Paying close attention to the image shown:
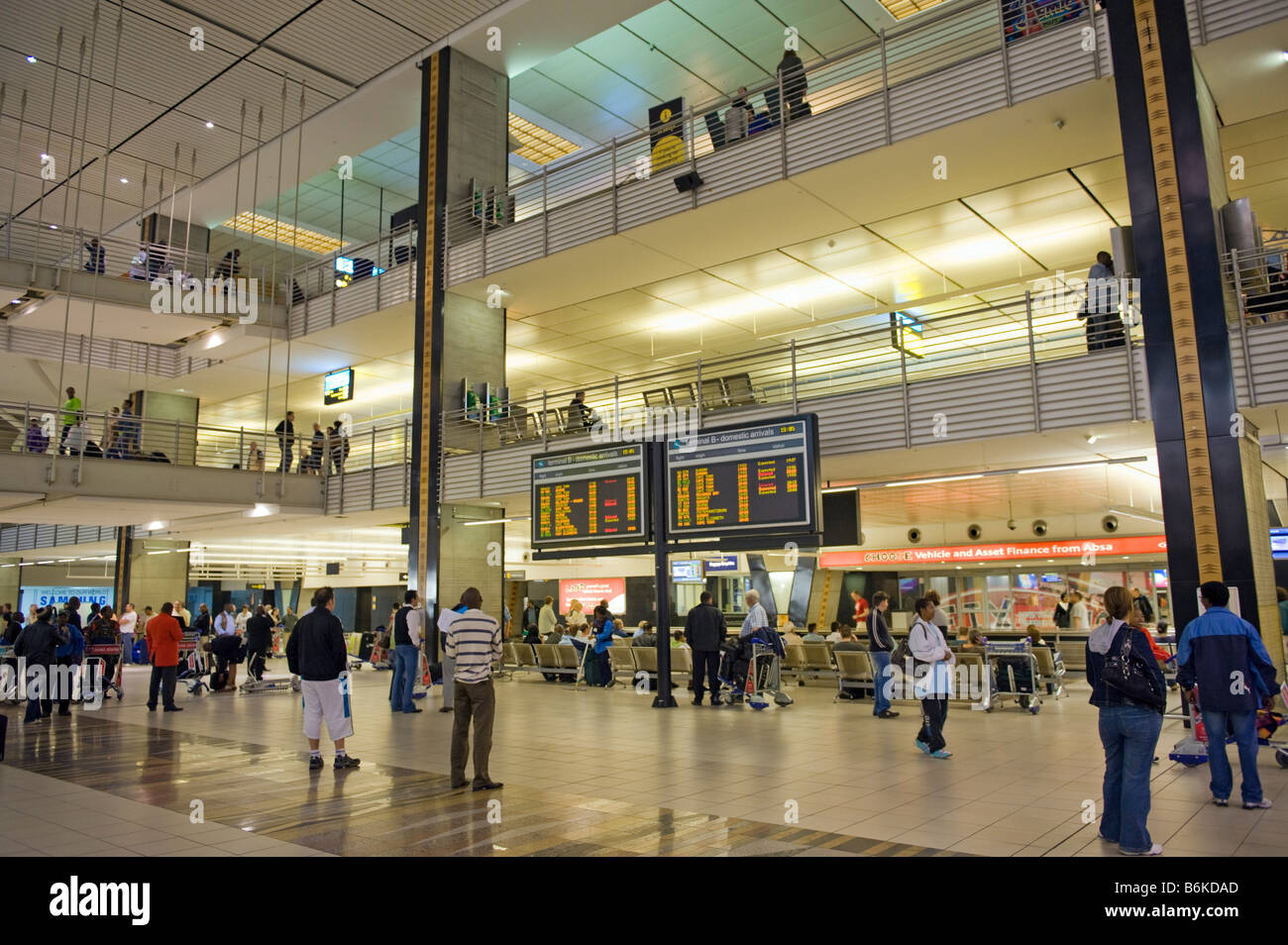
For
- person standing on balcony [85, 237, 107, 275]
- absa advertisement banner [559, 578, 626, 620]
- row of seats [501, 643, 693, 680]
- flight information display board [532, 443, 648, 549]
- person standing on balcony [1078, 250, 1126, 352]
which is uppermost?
person standing on balcony [85, 237, 107, 275]

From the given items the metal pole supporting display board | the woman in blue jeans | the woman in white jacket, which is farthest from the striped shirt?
the metal pole supporting display board

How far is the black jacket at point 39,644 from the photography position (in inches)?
461

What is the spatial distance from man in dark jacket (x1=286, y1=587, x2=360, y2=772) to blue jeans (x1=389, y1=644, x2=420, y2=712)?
426 cm

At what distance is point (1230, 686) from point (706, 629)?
782cm

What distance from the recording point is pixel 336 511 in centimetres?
1925

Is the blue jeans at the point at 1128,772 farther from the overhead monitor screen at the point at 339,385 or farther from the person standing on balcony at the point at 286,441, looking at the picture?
the overhead monitor screen at the point at 339,385

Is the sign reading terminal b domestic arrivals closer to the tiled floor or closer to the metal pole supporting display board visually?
the tiled floor

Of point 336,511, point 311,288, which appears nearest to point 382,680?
point 336,511

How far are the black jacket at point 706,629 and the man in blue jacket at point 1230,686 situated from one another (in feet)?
24.6

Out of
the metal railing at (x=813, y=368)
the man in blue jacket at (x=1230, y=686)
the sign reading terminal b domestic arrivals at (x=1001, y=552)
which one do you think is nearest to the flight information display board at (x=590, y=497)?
the metal railing at (x=813, y=368)

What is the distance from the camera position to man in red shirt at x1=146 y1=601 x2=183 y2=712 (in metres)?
13.5

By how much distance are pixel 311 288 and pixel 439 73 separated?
10.3 metres

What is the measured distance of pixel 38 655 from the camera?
38.4 feet
